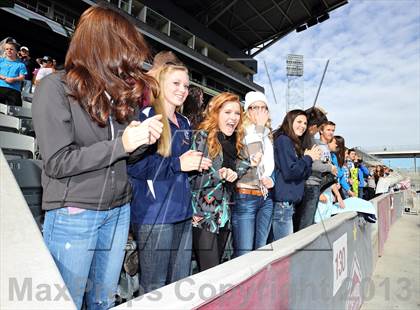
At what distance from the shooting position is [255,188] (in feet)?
7.91

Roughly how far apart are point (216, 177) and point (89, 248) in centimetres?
102

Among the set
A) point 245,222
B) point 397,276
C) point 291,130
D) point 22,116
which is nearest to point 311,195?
point 291,130

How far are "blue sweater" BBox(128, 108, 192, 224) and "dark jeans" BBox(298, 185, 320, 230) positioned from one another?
5.77ft

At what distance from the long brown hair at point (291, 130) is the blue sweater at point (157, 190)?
61.4 inches

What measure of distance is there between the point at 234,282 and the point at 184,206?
645 millimetres

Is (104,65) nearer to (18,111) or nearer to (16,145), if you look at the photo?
(16,145)

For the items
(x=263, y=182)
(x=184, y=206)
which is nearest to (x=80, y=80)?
(x=184, y=206)

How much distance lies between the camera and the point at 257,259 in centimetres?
134

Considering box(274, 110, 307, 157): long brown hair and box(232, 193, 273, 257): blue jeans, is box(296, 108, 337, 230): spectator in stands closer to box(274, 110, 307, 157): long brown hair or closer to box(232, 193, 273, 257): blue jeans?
box(274, 110, 307, 157): long brown hair

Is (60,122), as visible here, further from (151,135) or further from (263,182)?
(263,182)

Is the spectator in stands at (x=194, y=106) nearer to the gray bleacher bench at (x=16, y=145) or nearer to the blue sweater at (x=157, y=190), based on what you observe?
the blue sweater at (x=157, y=190)

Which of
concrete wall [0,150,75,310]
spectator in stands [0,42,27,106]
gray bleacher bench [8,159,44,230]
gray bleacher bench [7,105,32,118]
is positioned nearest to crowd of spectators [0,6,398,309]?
concrete wall [0,150,75,310]

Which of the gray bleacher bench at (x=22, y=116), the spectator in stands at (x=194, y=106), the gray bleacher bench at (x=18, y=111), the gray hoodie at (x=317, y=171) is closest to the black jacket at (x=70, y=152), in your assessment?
the spectator in stands at (x=194, y=106)

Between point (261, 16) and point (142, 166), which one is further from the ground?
point (261, 16)
